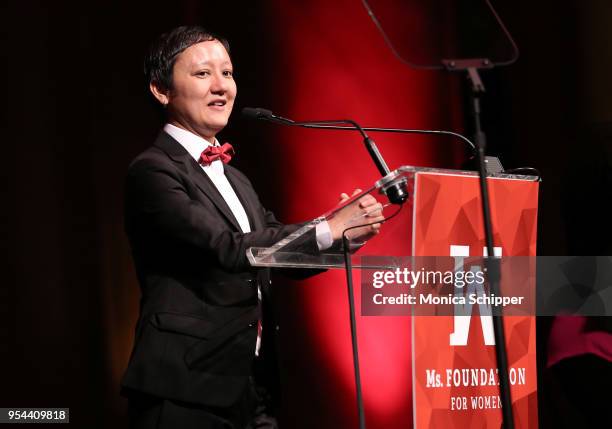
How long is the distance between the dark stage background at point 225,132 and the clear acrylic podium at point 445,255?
1632 millimetres

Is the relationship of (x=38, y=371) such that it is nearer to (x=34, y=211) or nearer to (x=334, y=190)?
(x=34, y=211)

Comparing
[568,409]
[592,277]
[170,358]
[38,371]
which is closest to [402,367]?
[568,409]

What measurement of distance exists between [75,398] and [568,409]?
2.14 meters

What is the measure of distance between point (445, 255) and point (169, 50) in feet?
3.79

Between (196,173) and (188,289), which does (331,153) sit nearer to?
(196,173)

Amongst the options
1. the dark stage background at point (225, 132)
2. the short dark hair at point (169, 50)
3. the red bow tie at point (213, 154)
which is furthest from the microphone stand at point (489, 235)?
the dark stage background at point (225, 132)

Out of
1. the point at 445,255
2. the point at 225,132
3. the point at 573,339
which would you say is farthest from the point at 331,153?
the point at 445,255

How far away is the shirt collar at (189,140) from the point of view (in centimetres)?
240

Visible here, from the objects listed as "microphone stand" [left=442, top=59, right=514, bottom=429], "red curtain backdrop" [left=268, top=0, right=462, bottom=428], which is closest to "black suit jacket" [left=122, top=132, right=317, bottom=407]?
"microphone stand" [left=442, top=59, right=514, bottom=429]

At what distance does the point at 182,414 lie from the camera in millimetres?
2080

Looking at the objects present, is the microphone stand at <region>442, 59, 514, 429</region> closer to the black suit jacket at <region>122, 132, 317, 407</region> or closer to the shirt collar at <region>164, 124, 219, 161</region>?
the black suit jacket at <region>122, 132, 317, 407</region>

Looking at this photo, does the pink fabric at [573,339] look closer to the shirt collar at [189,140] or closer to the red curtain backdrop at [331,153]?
the red curtain backdrop at [331,153]

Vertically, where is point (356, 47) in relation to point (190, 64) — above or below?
above

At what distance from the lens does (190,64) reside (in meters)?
2.44
